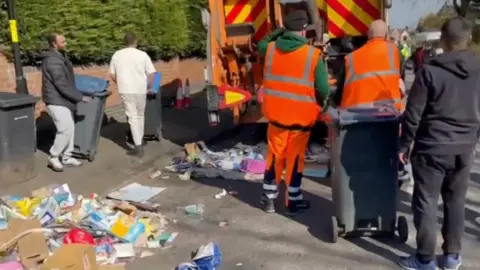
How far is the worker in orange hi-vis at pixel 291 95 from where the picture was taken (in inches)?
227

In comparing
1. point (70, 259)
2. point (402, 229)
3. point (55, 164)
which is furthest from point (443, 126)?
point (55, 164)

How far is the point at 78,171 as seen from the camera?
801cm

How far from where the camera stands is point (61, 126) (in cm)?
785

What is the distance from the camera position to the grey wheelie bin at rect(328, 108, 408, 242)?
5.16 metres

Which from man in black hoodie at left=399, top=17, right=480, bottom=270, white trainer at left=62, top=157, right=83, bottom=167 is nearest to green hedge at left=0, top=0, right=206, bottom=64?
white trainer at left=62, top=157, right=83, bottom=167

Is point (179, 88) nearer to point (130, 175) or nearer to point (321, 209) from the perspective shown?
point (130, 175)

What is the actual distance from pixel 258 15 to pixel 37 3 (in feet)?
10.4

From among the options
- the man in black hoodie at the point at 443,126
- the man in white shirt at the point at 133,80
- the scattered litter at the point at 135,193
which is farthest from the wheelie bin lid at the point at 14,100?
the man in black hoodie at the point at 443,126

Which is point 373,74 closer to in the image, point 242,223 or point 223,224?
point 242,223

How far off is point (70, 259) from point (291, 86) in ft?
7.99

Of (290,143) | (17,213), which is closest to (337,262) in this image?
(290,143)

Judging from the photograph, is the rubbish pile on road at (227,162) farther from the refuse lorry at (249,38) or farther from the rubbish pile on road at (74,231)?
the rubbish pile on road at (74,231)

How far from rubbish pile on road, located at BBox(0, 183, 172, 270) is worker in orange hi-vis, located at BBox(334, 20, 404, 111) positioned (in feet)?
6.55

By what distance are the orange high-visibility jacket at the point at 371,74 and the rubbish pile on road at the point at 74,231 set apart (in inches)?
78.8
